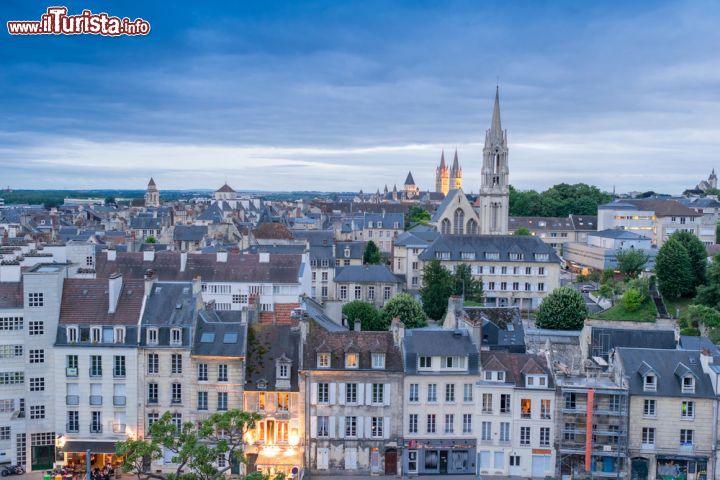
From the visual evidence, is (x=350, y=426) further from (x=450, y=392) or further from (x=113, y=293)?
(x=113, y=293)

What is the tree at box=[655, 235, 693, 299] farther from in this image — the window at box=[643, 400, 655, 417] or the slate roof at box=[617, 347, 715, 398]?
the window at box=[643, 400, 655, 417]

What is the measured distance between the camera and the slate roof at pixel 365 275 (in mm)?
92562

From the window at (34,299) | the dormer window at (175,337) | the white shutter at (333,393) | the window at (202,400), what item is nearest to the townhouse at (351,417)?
the white shutter at (333,393)

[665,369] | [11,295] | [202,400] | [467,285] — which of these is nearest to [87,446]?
[202,400]

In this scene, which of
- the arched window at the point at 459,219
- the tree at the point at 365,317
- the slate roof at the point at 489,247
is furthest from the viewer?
the arched window at the point at 459,219

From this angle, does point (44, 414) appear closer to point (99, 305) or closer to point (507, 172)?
point (99, 305)

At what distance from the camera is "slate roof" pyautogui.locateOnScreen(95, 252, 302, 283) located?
7275 cm

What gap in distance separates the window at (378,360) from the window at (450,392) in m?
4.28

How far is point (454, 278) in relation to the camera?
286ft

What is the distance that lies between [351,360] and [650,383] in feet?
61.3

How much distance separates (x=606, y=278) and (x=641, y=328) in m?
44.3

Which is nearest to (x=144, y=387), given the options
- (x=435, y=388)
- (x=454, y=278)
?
(x=435, y=388)

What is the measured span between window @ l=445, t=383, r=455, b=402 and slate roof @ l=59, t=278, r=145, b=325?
2025 centimetres

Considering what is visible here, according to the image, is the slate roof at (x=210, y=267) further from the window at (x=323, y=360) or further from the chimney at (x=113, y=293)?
the window at (x=323, y=360)
